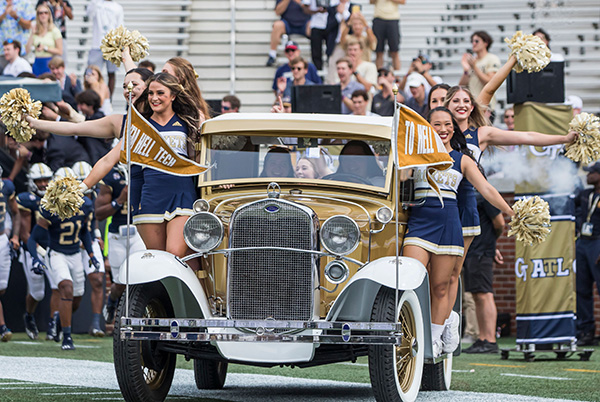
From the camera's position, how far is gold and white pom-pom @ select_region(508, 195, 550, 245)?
8.43 metres

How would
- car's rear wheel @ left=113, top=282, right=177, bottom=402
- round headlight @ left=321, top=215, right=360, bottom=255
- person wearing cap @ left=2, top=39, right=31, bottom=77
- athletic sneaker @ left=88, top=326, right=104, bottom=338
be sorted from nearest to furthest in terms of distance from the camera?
1. car's rear wheel @ left=113, top=282, right=177, bottom=402
2. round headlight @ left=321, top=215, right=360, bottom=255
3. athletic sneaker @ left=88, top=326, right=104, bottom=338
4. person wearing cap @ left=2, top=39, right=31, bottom=77

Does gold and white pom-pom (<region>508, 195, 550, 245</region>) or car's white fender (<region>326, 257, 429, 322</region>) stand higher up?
gold and white pom-pom (<region>508, 195, 550, 245</region>)

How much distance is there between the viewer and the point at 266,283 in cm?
691

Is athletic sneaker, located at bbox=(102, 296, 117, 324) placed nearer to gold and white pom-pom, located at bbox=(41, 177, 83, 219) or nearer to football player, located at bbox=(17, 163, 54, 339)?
football player, located at bbox=(17, 163, 54, 339)

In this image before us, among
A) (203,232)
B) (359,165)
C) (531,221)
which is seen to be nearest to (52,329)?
(359,165)

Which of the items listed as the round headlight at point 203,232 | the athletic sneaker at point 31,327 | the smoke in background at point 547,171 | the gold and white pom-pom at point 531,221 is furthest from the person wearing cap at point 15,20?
the round headlight at point 203,232

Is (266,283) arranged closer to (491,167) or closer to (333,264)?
(333,264)

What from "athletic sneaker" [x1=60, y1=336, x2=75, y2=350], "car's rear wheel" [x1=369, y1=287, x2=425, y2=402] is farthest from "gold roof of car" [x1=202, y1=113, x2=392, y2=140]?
"athletic sneaker" [x1=60, y1=336, x2=75, y2=350]

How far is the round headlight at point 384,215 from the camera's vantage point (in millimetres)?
7262

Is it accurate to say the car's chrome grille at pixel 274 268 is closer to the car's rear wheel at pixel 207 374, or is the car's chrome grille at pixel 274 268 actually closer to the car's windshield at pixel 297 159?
the car's windshield at pixel 297 159

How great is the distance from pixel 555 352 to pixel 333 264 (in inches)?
221

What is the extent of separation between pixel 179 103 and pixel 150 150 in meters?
0.60

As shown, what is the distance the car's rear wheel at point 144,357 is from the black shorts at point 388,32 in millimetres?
12613

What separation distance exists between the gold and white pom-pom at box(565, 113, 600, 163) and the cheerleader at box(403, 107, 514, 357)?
3.48 ft
